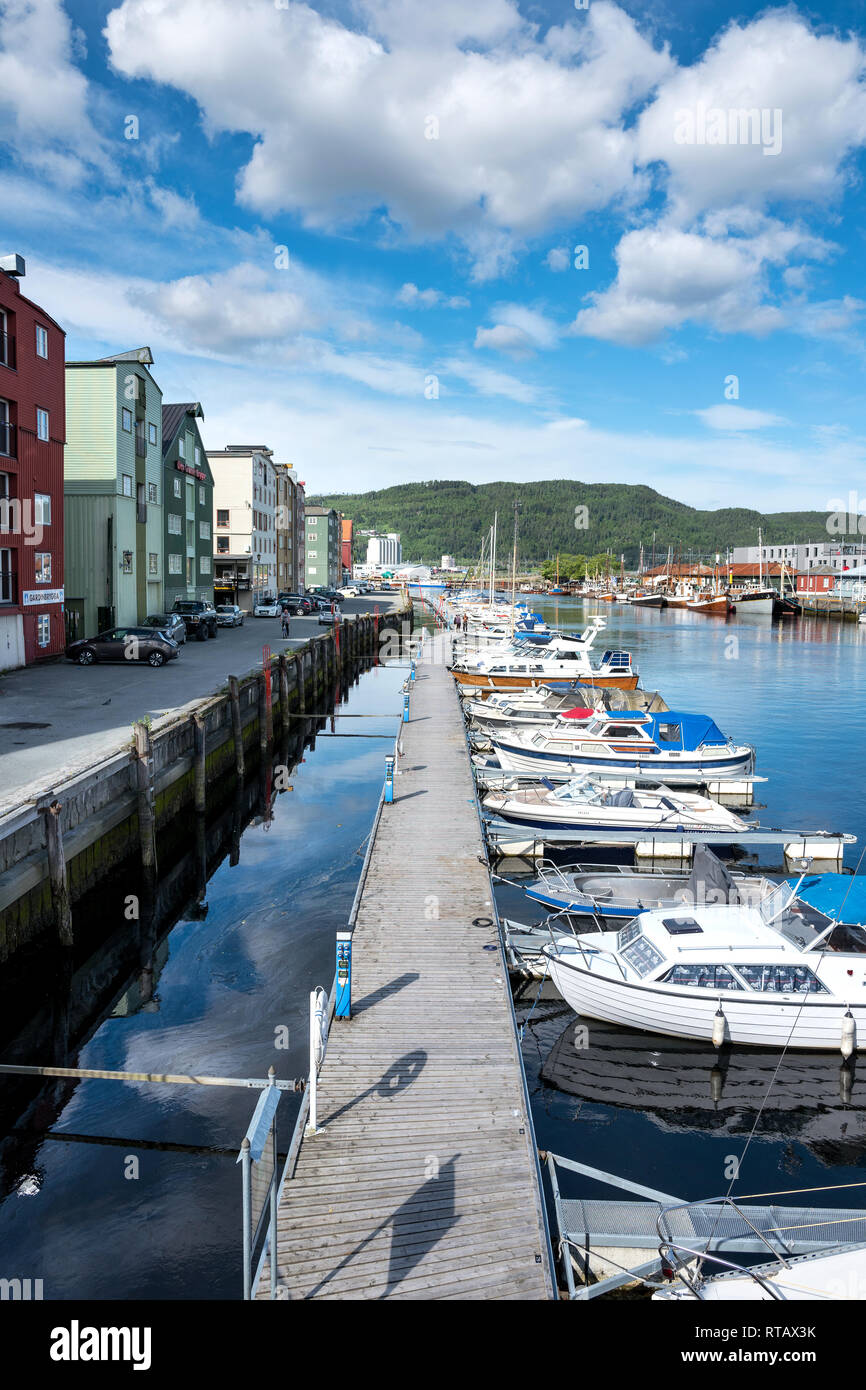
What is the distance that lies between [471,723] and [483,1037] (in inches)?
1019

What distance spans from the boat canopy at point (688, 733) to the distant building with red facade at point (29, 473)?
957 inches

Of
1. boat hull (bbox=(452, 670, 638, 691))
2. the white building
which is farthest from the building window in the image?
the white building

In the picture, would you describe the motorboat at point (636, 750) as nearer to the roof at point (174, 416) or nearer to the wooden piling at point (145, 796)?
the wooden piling at point (145, 796)

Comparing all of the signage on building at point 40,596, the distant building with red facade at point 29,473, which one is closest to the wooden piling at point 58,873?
the distant building with red facade at point 29,473

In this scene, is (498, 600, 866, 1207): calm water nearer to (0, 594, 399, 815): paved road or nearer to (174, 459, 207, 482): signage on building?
(0, 594, 399, 815): paved road

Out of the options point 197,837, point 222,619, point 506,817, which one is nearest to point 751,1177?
point 506,817

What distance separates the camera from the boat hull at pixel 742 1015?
557 inches

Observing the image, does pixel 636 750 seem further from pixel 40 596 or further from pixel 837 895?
pixel 40 596

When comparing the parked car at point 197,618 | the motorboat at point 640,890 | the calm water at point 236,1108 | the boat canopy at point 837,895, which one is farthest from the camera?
the parked car at point 197,618

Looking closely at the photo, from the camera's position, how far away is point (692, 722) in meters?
30.7

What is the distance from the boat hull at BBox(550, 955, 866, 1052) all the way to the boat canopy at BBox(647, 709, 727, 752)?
16551mm

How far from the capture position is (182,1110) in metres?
12.5

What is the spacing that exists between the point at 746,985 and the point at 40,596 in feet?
100

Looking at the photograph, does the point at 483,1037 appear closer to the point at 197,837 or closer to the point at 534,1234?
the point at 534,1234
